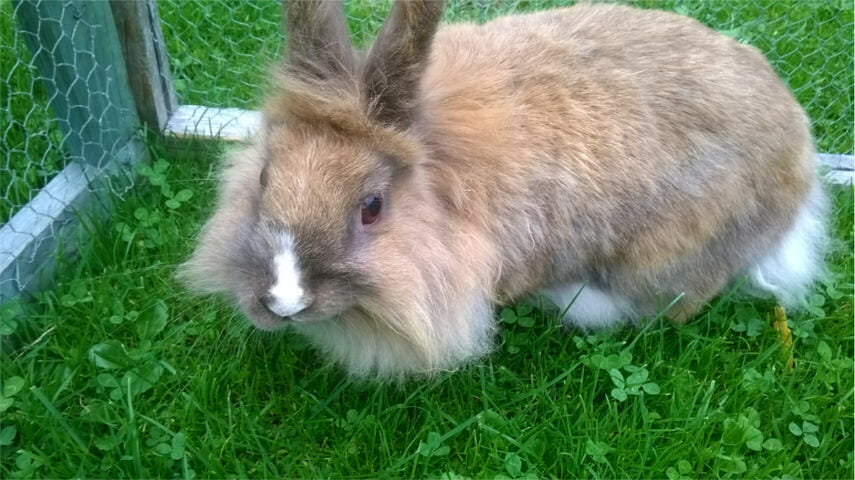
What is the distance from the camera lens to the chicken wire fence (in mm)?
2215

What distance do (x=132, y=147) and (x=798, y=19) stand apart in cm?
274

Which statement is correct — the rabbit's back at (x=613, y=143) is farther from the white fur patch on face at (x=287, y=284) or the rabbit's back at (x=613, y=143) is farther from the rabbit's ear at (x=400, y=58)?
the white fur patch on face at (x=287, y=284)

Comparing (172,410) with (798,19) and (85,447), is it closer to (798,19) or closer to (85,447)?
(85,447)

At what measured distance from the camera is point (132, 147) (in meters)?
2.56

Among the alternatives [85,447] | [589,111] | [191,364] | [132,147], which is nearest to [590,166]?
[589,111]

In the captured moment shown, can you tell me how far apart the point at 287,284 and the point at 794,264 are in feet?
5.25

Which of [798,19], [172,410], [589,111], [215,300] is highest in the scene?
[589,111]

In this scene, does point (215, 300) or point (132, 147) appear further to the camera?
A: point (132, 147)

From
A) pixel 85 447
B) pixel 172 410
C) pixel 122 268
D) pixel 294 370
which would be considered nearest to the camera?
pixel 85 447

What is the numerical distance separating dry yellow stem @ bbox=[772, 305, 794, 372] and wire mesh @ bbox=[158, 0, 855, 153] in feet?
3.07

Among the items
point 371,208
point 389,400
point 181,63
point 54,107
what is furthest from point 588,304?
point 181,63

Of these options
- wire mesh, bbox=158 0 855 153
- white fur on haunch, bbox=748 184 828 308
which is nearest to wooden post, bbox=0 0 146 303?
wire mesh, bbox=158 0 855 153

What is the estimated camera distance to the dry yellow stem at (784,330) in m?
2.18

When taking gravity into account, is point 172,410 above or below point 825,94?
below
